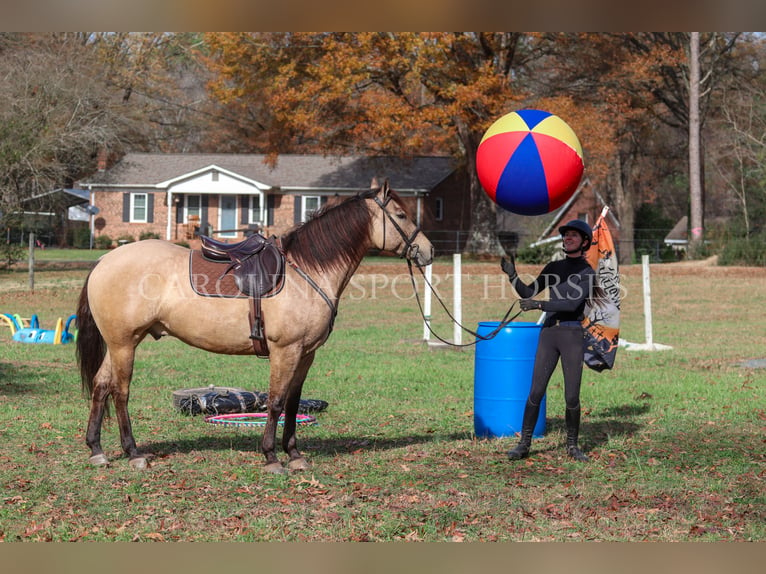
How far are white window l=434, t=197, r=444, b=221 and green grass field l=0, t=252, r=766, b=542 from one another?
96.3ft

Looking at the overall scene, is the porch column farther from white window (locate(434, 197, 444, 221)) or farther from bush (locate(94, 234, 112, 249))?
white window (locate(434, 197, 444, 221))

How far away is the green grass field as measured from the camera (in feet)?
19.0

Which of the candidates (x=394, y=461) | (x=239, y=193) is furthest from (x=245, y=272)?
(x=239, y=193)

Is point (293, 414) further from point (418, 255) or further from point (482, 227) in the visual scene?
point (482, 227)

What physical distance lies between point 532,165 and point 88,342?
4.15 m

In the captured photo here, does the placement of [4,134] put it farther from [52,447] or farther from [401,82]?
[52,447]

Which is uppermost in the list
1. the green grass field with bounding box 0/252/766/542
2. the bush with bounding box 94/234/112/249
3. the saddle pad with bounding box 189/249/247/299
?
the bush with bounding box 94/234/112/249

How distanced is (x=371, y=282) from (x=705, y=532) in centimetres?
2144

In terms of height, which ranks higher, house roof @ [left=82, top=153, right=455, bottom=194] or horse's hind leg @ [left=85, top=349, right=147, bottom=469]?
house roof @ [left=82, top=153, right=455, bottom=194]

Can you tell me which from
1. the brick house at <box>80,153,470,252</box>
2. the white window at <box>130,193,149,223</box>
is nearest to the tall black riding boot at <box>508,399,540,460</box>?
the brick house at <box>80,153,470,252</box>

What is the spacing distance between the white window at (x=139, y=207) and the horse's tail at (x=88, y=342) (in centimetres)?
3776

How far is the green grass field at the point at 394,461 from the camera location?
5.80 m

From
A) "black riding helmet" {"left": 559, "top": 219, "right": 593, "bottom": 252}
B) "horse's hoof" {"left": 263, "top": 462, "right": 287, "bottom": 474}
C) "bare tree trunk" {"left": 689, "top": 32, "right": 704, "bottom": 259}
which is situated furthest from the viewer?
"bare tree trunk" {"left": 689, "top": 32, "right": 704, "bottom": 259}

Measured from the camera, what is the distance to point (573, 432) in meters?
7.86
